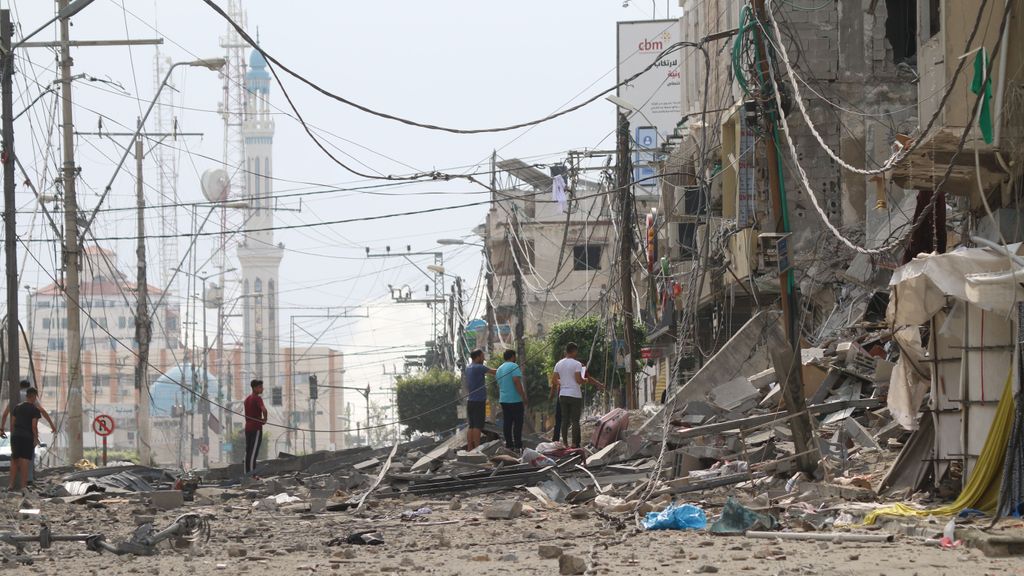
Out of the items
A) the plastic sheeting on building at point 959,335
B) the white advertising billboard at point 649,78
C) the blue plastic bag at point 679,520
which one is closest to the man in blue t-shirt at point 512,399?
the plastic sheeting on building at point 959,335

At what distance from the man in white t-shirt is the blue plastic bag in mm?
8447

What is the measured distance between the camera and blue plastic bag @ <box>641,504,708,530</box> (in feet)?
38.4

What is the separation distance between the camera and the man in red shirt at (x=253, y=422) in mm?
22281

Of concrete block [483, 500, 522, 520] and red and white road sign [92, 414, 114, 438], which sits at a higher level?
concrete block [483, 500, 522, 520]

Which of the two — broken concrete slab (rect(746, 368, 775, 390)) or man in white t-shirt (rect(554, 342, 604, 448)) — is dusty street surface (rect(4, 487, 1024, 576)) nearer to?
man in white t-shirt (rect(554, 342, 604, 448))

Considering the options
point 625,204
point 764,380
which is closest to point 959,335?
point 764,380

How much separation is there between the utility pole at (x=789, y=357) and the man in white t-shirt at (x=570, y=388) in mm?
5196

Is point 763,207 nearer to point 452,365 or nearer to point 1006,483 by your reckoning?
point 1006,483

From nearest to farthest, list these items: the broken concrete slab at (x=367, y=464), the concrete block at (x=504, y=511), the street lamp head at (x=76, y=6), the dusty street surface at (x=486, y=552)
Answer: the dusty street surface at (x=486, y=552) → the concrete block at (x=504, y=511) → the street lamp head at (x=76, y=6) → the broken concrete slab at (x=367, y=464)

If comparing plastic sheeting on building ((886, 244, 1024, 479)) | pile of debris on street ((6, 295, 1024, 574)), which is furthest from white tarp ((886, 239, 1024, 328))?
pile of debris on street ((6, 295, 1024, 574))

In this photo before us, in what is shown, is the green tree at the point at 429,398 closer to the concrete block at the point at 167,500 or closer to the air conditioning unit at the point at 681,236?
the air conditioning unit at the point at 681,236

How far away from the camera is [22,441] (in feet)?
67.0

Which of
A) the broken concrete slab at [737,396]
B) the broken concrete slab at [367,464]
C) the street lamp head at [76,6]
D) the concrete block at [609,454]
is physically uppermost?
the street lamp head at [76,6]

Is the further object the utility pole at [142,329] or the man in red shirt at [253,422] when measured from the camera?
the utility pole at [142,329]
